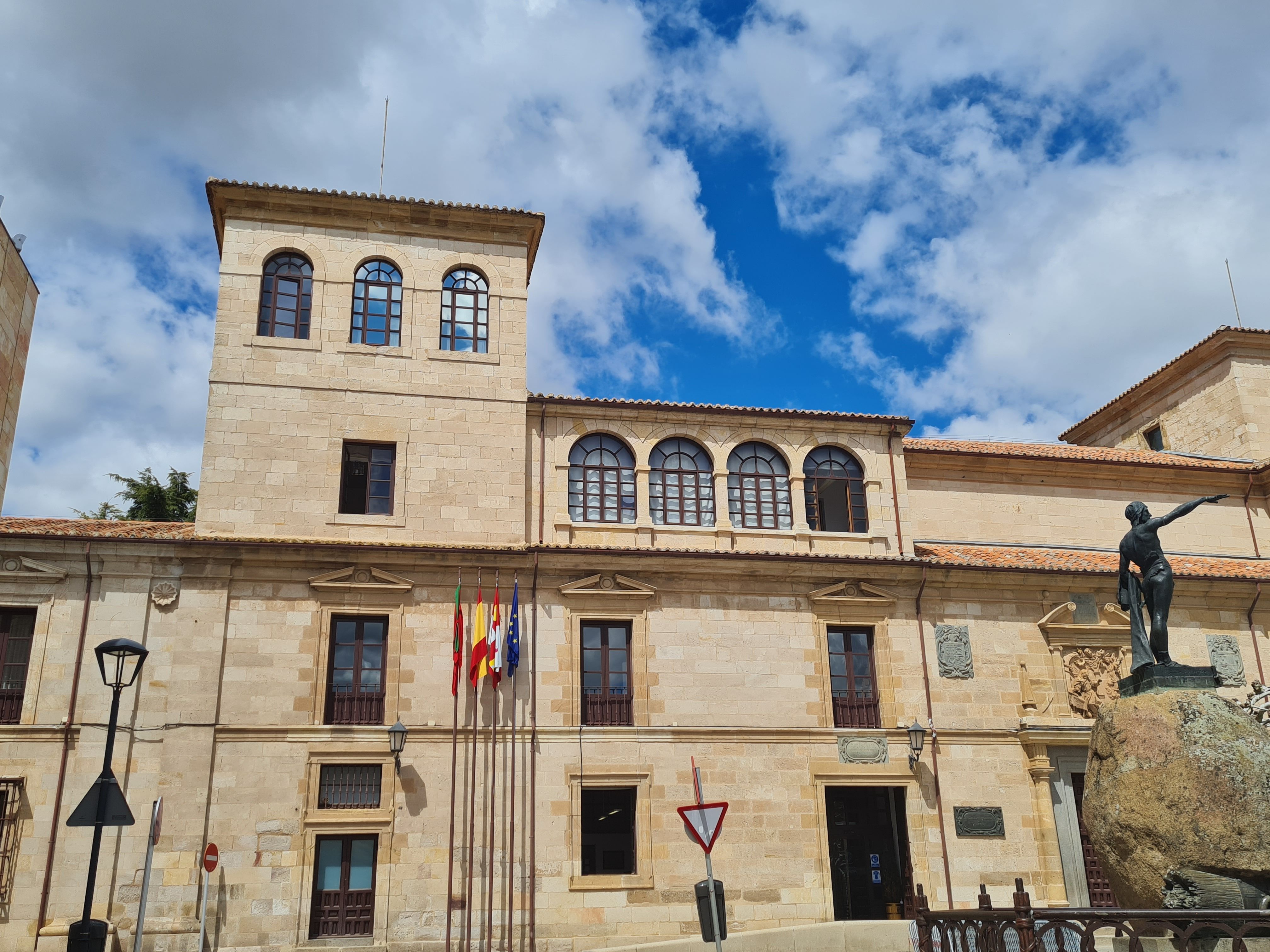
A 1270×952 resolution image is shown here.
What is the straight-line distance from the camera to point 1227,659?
21.9m

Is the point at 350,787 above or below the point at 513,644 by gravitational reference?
below

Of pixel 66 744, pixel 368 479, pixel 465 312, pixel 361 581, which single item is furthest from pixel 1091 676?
pixel 66 744

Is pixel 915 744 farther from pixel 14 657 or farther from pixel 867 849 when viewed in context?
pixel 14 657

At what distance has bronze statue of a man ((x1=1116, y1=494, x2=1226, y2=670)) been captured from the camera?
40.3 ft

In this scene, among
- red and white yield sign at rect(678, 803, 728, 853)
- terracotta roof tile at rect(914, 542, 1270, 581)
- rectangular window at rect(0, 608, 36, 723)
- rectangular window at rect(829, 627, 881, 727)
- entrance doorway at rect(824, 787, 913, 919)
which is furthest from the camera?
terracotta roof tile at rect(914, 542, 1270, 581)

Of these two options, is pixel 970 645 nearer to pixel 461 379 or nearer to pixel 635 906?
pixel 635 906

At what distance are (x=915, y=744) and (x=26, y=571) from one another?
1585cm

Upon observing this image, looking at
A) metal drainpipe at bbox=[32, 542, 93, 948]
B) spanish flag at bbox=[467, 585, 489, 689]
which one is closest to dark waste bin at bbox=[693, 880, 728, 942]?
spanish flag at bbox=[467, 585, 489, 689]

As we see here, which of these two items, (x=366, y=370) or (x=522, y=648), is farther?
(x=366, y=370)

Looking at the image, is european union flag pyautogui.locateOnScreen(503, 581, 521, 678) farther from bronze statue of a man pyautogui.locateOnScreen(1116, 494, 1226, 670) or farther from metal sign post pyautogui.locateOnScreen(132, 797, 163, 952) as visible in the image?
bronze statue of a man pyautogui.locateOnScreen(1116, 494, 1226, 670)

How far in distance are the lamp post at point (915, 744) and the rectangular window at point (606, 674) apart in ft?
16.9

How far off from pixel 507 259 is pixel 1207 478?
17.3 meters

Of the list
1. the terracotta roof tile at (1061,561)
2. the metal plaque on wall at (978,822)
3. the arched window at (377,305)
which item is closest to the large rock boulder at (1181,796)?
the metal plaque on wall at (978,822)

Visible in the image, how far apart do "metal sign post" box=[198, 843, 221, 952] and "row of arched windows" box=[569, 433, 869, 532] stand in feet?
27.7
